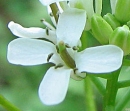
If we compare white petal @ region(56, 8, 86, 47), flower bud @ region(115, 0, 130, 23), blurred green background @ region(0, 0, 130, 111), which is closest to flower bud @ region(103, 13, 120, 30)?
flower bud @ region(115, 0, 130, 23)

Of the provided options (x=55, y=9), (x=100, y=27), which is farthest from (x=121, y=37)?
(x=55, y=9)

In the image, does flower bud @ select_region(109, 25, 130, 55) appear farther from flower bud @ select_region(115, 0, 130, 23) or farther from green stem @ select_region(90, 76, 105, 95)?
green stem @ select_region(90, 76, 105, 95)

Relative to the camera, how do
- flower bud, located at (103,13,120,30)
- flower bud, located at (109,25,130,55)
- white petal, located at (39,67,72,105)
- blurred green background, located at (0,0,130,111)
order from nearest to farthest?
white petal, located at (39,67,72,105)
flower bud, located at (109,25,130,55)
flower bud, located at (103,13,120,30)
blurred green background, located at (0,0,130,111)

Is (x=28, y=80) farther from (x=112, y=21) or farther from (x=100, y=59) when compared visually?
(x=100, y=59)

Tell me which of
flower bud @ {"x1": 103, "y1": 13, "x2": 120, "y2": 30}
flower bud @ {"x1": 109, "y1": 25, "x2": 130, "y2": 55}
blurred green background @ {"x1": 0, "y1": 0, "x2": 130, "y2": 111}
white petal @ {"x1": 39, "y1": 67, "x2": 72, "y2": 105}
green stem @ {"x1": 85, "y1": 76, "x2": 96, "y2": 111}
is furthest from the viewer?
blurred green background @ {"x1": 0, "y1": 0, "x2": 130, "y2": 111}

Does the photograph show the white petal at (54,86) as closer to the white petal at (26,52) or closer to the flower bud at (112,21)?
the white petal at (26,52)

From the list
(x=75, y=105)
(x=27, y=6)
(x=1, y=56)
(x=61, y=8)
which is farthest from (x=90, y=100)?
(x=27, y=6)

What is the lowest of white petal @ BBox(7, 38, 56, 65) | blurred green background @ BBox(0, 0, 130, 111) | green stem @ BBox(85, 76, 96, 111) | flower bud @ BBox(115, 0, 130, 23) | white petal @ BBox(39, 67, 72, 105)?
blurred green background @ BBox(0, 0, 130, 111)

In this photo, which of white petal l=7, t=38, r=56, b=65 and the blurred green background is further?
the blurred green background
